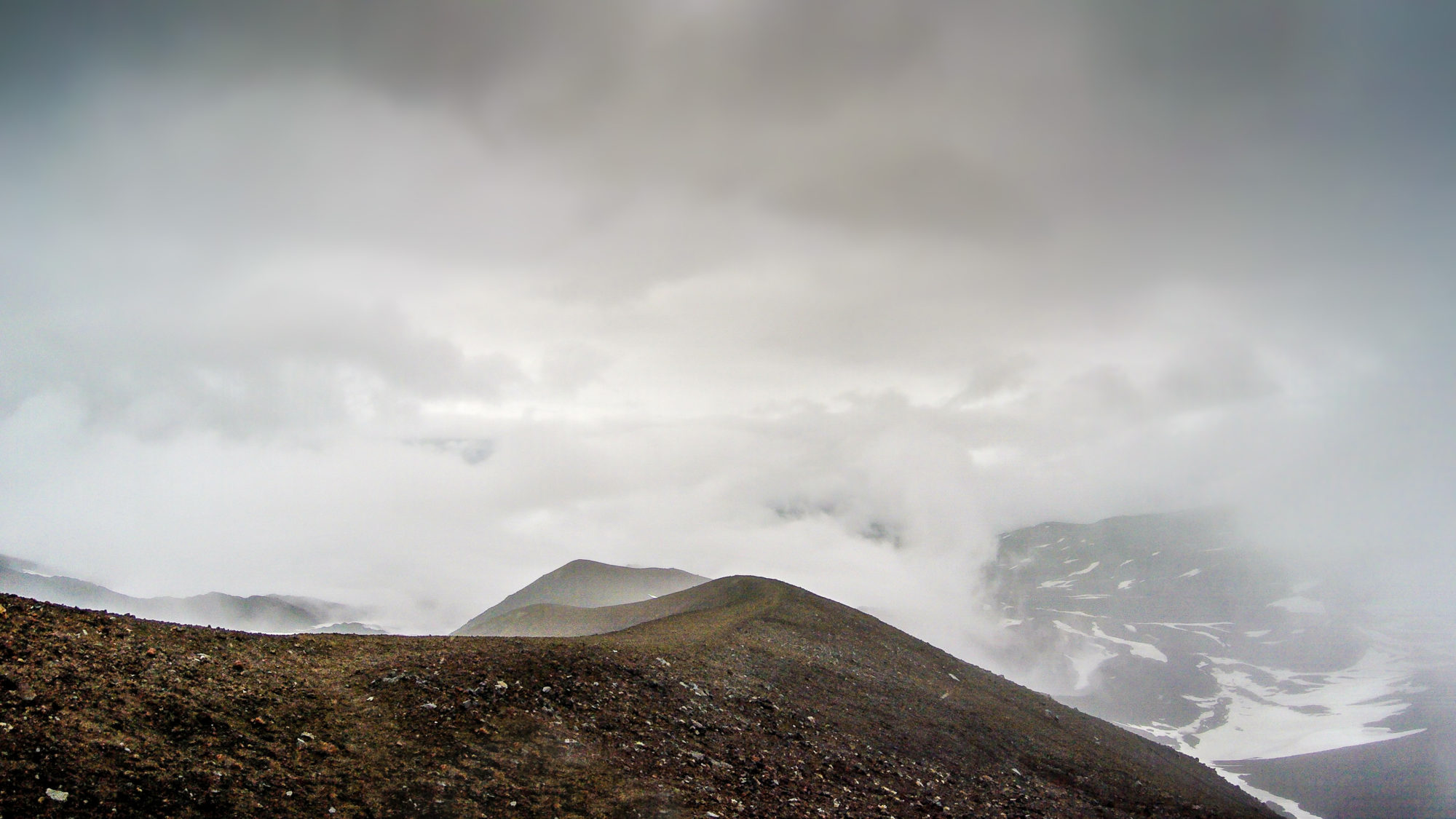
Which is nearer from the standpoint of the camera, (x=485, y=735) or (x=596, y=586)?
(x=485, y=735)

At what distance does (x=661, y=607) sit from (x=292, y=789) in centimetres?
6388

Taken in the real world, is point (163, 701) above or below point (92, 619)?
below

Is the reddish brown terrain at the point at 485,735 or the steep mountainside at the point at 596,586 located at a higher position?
the steep mountainside at the point at 596,586

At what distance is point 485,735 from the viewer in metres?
21.4

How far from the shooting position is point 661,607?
78938mm

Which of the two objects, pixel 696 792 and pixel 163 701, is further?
pixel 696 792

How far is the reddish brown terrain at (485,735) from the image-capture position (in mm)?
15398

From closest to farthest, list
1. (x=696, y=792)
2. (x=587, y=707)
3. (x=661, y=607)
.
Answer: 1. (x=696, y=792)
2. (x=587, y=707)
3. (x=661, y=607)

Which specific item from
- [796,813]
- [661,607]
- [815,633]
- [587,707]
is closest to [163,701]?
[587,707]

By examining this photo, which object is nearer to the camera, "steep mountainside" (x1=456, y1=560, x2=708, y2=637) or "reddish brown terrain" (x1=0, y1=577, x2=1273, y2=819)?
"reddish brown terrain" (x1=0, y1=577, x2=1273, y2=819)

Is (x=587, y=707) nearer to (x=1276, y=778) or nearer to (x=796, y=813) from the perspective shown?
(x=796, y=813)

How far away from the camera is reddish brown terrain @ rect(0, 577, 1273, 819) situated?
15398 millimetres

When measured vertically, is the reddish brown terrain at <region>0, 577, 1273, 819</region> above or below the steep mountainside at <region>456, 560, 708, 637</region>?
below

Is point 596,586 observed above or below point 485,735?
above
